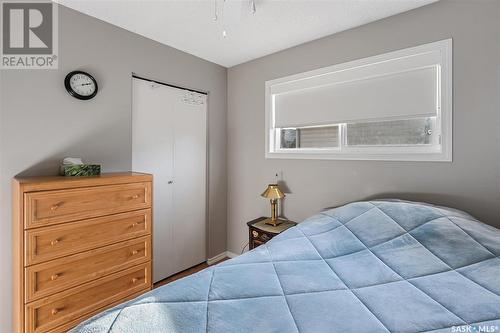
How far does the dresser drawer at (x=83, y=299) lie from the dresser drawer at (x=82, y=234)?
0.28 meters

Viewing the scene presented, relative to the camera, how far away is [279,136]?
2.98 m

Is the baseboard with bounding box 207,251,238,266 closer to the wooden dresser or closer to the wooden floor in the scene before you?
the wooden floor

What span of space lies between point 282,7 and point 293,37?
0.54 metres

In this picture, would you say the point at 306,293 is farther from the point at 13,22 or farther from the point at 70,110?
the point at 13,22

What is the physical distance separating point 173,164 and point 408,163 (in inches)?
90.8

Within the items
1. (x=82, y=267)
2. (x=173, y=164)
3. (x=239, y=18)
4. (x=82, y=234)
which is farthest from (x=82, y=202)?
(x=239, y=18)

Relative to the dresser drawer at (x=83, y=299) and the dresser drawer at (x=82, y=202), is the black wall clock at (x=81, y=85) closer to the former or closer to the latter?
the dresser drawer at (x=82, y=202)

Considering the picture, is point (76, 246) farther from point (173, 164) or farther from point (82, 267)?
point (173, 164)

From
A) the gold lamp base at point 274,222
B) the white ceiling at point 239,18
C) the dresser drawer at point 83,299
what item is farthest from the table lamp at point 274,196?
the white ceiling at point 239,18

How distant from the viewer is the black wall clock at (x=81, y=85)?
198 cm

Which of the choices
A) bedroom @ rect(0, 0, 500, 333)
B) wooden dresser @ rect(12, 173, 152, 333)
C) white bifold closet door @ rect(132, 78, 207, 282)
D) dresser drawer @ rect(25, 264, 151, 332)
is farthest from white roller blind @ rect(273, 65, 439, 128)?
dresser drawer @ rect(25, 264, 151, 332)

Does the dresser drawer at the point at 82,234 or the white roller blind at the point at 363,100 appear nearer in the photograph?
the dresser drawer at the point at 82,234

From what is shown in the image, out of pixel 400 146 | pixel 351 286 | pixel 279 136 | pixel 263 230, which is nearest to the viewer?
pixel 351 286

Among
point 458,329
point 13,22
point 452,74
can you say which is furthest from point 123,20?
point 458,329
